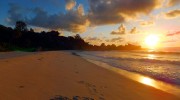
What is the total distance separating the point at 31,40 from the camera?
93.2 metres

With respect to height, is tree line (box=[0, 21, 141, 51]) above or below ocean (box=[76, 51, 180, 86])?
above

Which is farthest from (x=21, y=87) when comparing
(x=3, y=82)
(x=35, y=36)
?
(x=35, y=36)

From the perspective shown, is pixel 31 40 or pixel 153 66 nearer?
pixel 153 66

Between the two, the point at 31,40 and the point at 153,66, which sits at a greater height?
the point at 31,40

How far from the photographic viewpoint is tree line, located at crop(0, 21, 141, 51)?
68750mm

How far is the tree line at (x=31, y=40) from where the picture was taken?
226 feet

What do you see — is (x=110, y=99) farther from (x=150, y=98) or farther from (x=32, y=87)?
(x=32, y=87)

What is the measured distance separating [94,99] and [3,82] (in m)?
2.93

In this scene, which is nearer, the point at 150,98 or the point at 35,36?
the point at 150,98

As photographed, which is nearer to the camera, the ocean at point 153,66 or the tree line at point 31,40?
the ocean at point 153,66

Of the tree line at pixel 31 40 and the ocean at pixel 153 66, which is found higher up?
the tree line at pixel 31 40

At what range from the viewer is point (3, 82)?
20.9ft

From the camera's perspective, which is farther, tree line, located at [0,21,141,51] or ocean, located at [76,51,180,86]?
tree line, located at [0,21,141,51]

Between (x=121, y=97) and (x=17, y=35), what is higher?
(x=17, y=35)
